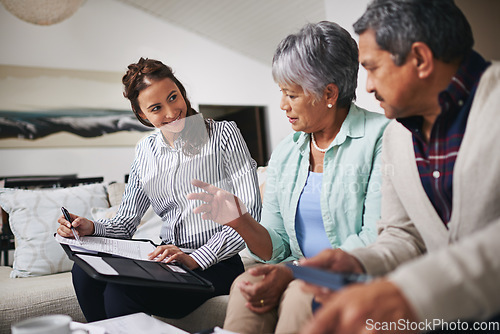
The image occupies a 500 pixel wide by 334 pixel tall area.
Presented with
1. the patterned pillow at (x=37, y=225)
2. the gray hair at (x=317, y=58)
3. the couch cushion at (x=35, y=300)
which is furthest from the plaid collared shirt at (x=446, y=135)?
the patterned pillow at (x=37, y=225)

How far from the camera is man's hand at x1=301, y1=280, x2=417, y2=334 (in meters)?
0.40

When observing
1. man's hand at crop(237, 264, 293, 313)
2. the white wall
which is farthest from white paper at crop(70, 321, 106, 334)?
the white wall

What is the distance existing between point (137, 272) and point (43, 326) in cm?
26

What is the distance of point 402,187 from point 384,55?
231 mm

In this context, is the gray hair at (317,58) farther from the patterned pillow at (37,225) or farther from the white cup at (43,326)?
the patterned pillow at (37,225)

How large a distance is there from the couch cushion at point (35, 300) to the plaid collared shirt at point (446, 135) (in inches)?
49.2

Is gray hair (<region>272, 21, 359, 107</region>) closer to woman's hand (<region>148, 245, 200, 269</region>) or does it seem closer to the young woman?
the young woman

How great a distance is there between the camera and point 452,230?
0.64 metres

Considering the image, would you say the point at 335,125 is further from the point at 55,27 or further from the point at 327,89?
the point at 55,27

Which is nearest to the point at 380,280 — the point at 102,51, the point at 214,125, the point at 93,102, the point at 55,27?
the point at 214,125

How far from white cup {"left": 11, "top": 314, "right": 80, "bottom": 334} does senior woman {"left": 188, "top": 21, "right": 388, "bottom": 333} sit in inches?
11.8

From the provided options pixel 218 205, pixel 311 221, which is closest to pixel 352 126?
pixel 311 221

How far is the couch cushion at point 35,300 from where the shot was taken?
4.41 feet

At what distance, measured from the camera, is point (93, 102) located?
128 inches
